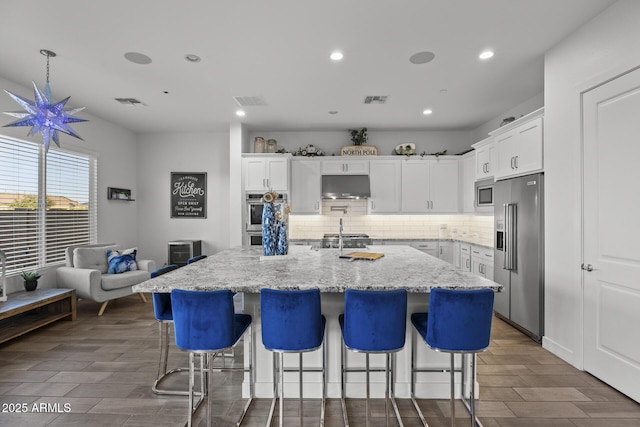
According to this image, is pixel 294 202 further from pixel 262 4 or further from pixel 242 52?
pixel 262 4

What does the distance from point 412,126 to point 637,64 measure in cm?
377

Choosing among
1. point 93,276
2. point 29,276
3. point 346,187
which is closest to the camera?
point 29,276

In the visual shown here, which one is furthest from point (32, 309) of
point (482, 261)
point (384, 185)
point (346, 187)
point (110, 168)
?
point (482, 261)

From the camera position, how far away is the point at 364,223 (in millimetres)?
6336

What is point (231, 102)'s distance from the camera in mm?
4680

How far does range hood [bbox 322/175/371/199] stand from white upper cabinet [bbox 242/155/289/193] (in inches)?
29.3

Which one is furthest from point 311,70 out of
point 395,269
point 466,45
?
point 395,269

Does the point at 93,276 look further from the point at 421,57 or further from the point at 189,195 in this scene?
the point at 421,57

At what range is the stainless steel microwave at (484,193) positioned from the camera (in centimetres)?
465

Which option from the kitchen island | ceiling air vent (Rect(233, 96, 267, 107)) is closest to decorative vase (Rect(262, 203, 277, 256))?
the kitchen island

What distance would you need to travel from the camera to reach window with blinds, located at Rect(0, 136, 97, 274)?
4012mm

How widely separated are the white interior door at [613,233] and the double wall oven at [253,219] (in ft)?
13.9

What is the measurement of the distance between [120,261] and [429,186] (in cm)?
530

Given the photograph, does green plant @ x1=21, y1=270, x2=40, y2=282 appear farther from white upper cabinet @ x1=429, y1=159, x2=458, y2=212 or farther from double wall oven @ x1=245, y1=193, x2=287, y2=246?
white upper cabinet @ x1=429, y1=159, x2=458, y2=212
